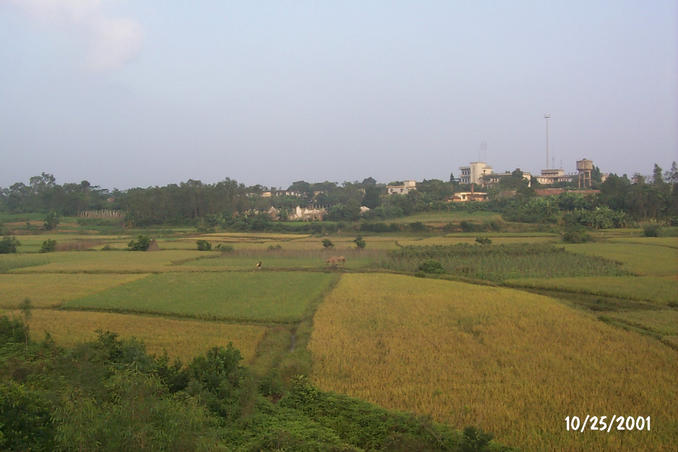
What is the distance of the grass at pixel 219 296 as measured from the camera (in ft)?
46.1

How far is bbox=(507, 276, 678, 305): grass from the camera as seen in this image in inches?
608

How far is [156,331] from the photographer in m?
12.0

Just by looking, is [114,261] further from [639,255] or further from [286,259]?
[639,255]

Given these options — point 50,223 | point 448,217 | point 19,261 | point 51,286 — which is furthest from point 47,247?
point 448,217

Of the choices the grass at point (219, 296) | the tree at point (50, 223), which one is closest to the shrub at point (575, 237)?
the grass at point (219, 296)

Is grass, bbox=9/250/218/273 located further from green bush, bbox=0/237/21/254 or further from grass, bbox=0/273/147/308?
green bush, bbox=0/237/21/254

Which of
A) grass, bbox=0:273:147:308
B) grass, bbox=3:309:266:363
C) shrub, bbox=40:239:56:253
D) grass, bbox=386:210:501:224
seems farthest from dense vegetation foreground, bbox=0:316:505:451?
grass, bbox=386:210:501:224

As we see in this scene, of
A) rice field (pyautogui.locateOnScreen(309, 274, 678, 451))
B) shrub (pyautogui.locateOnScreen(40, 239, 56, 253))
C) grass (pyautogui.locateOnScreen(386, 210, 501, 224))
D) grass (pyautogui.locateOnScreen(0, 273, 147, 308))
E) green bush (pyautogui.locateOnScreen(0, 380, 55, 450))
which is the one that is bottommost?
rice field (pyautogui.locateOnScreen(309, 274, 678, 451))

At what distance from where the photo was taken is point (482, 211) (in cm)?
5153

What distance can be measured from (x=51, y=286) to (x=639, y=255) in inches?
1076

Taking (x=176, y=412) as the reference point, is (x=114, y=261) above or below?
below

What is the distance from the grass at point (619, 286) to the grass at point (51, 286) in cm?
1676

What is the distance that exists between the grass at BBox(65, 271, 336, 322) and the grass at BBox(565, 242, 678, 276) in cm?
1395

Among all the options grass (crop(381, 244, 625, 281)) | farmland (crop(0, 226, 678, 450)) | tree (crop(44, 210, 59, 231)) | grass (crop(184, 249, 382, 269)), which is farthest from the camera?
tree (crop(44, 210, 59, 231))
